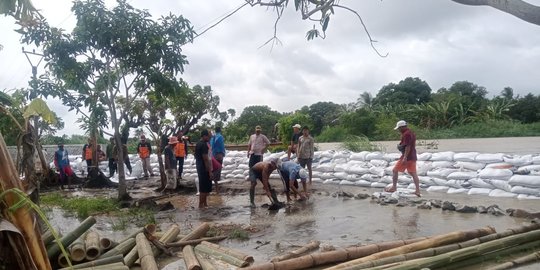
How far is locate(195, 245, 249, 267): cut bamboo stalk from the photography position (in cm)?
405

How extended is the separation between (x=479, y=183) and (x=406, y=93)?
2576 centimetres

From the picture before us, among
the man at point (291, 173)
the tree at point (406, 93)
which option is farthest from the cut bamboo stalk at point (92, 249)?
the tree at point (406, 93)

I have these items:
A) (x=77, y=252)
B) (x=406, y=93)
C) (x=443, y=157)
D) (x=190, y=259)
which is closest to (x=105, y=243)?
(x=77, y=252)

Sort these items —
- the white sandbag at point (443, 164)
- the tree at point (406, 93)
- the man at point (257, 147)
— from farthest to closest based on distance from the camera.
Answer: the tree at point (406, 93) → the man at point (257, 147) → the white sandbag at point (443, 164)

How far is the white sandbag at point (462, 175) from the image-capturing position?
25.9ft

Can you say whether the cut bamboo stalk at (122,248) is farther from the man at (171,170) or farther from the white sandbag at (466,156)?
the white sandbag at (466,156)

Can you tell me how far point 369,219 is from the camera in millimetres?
6148

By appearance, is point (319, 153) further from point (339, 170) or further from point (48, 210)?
point (48, 210)

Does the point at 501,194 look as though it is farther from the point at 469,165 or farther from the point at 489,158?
the point at 469,165

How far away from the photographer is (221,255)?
434 cm

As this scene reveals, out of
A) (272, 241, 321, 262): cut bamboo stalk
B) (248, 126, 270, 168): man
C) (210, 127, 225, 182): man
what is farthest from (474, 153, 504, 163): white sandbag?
(210, 127, 225, 182): man

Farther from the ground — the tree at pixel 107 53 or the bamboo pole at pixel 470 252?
the tree at pixel 107 53

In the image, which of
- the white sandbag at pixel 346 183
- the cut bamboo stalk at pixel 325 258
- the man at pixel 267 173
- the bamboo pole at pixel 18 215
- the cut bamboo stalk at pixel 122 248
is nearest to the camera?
the bamboo pole at pixel 18 215

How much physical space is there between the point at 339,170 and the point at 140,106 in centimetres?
876
